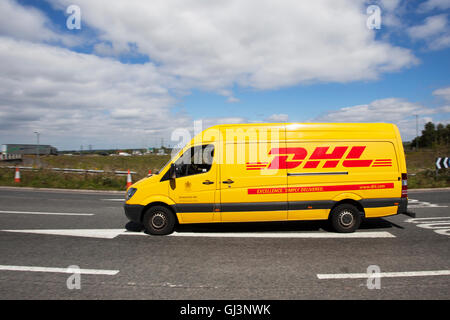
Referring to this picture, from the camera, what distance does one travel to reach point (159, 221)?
19.5ft

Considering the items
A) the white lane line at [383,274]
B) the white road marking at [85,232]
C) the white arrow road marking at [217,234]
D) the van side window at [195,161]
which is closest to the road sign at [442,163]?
the white arrow road marking at [217,234]

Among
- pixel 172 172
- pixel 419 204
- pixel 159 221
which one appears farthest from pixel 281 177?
pixel 419 204

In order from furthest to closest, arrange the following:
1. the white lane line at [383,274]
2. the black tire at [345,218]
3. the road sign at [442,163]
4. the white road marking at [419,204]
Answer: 1. the road sign at [442,163]
2. the white road marking at [419,204]
3. the black tire at [345,218]
4. the white lane line at [383,274]

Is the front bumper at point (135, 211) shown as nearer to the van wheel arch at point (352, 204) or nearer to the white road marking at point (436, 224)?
the van wheel arch at point (352, 204)

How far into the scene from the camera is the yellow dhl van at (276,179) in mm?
5820

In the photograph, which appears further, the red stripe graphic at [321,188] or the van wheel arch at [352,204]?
the van wheel arch at [352,204]

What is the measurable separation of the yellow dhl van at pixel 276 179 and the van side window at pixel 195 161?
22 millimetres

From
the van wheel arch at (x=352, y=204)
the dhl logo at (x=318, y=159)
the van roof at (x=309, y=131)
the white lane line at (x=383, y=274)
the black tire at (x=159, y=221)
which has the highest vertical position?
the van roof at (x=309, y=131)

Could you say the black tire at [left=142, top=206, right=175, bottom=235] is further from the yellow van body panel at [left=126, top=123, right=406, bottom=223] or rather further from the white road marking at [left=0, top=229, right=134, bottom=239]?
the white road marking at [left=0, top=229, right=134, bottom=239]

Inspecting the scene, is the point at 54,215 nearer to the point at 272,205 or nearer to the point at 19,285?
the point at 19,285

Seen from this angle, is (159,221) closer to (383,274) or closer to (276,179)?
(276,179)

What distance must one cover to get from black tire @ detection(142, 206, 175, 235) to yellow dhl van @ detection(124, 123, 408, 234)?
0.02 metres

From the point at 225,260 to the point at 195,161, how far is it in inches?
90.1
